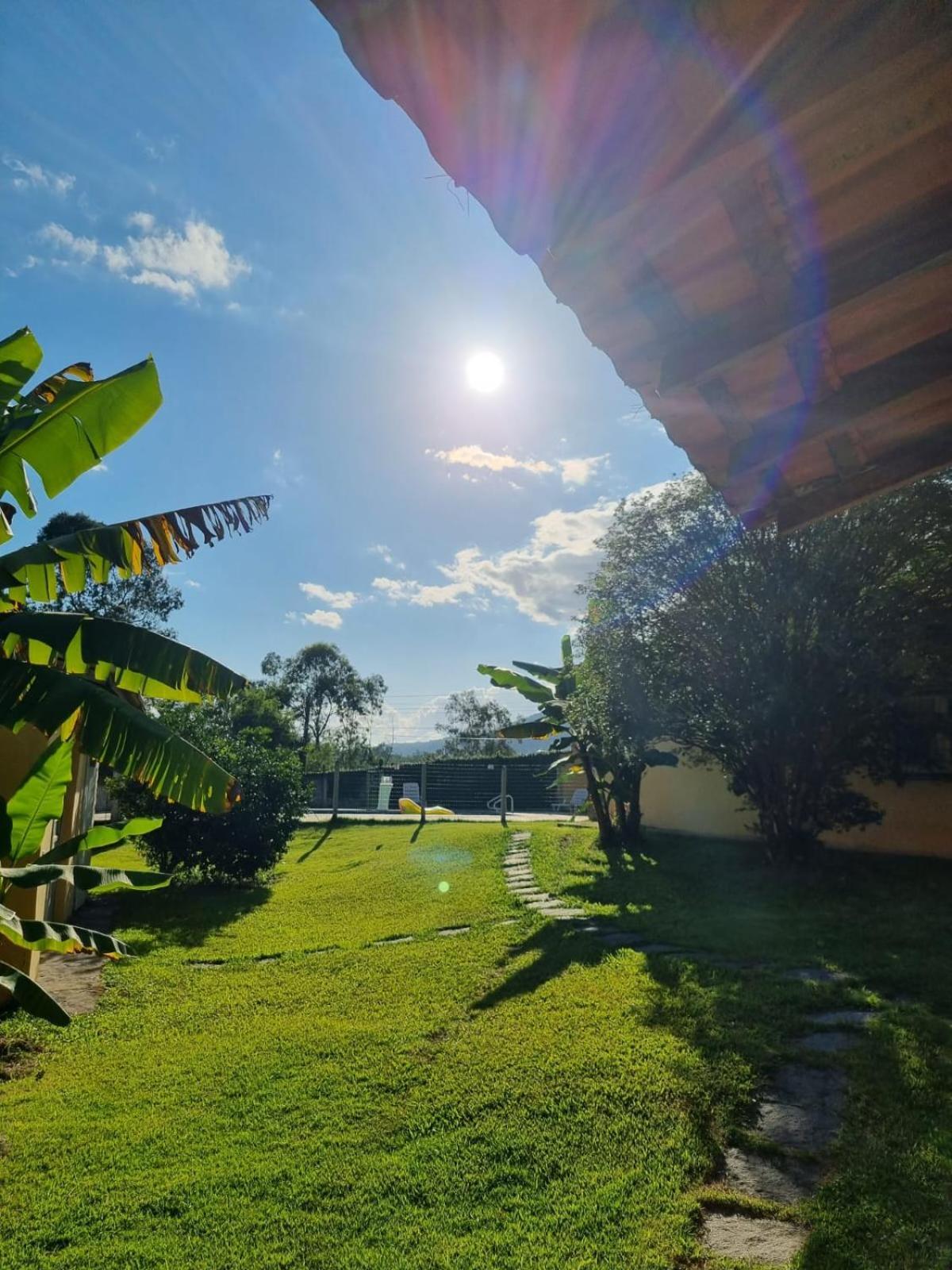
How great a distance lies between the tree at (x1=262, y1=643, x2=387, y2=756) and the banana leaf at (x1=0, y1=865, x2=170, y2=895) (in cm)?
4634

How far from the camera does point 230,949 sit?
7.33m

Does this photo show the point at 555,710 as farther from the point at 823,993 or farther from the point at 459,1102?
the point at 459,1102

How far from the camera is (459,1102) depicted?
11.6ft

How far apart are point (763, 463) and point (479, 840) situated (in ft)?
39.8

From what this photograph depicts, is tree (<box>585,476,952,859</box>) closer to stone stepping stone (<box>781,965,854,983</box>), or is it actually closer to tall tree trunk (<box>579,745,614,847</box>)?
tall tree trunk (<box>579,745,614,847</box>)

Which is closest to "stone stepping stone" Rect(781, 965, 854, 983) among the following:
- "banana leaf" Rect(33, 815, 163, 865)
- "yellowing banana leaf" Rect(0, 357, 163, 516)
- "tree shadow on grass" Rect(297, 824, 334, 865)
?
"banana leaf" Rect(33, 815, 163, 865)

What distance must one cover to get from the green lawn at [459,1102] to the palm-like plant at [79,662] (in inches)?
44.4

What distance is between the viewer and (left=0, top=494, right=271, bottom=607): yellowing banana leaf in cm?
438

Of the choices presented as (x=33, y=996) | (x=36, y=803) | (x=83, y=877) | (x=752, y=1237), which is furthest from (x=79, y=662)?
(x=752, y=1237)

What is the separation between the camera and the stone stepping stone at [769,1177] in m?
2.71

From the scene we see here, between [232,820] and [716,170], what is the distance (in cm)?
1104

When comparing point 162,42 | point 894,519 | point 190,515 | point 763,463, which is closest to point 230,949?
point 190,515

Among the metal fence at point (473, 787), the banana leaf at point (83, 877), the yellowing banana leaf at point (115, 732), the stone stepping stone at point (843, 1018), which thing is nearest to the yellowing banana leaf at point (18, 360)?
the yellowing banana leaf at point (115, 732)

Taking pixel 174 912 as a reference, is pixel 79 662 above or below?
above
